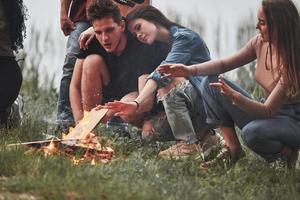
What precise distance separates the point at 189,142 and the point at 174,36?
84cm

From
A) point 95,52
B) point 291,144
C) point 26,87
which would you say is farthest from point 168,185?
point 26,87

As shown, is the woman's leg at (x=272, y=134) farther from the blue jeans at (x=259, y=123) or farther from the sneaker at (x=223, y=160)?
the sneaker at (x=223, y=160)

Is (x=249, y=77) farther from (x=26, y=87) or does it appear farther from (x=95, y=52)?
(x=95, y=52)

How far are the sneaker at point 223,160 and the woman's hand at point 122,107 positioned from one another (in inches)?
27.4

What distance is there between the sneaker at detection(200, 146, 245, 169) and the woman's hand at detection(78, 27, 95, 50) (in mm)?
1555

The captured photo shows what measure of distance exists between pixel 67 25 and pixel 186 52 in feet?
3.94

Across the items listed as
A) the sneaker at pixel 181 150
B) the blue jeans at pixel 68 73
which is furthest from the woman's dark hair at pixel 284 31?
the blue jeans at pixel 68 73

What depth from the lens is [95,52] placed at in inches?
283

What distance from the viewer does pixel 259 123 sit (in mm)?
5891

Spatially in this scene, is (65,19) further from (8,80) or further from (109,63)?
(8,80)

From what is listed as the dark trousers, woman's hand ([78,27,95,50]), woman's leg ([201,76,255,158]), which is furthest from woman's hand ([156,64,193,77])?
the dark trousers

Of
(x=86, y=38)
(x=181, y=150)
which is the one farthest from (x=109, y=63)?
(x=181, y=150)

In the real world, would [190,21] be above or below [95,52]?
below

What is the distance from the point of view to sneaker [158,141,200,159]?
6319 millimetres
